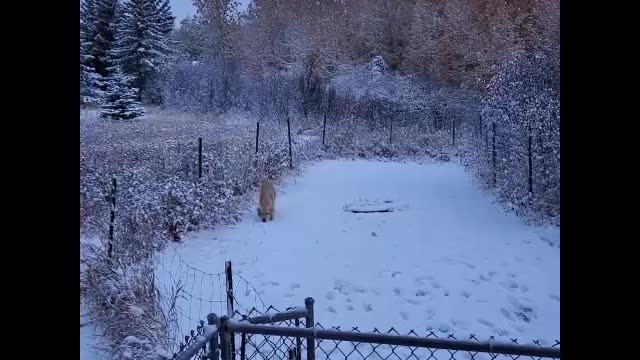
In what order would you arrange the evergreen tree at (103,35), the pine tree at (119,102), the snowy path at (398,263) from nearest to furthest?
the snowy path at (398,263), the pine tree at (119,102), the evergreen tree at (103,35)

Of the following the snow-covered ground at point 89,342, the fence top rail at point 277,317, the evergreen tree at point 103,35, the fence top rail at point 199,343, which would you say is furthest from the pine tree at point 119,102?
the fence top rail at point 199,343

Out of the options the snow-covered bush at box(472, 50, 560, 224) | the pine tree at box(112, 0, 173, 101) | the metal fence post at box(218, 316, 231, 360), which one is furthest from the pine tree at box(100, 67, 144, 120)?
the metal fence post at box(218, 316, 231, 360)

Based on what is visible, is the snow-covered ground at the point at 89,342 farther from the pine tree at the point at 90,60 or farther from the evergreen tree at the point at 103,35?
the evergreen tree at the point at 103,35

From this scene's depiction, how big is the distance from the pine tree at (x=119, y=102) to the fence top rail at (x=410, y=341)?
16373 mm

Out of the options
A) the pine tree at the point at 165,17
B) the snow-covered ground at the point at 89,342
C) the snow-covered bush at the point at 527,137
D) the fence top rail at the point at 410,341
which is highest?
the pine tree at the point at 165,17

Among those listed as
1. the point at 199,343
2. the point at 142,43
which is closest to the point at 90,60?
the point at 142,43

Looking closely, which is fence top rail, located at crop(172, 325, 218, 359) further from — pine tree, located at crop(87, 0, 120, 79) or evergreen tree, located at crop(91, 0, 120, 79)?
pine tree, located at crop(87, 0, 120, 79)

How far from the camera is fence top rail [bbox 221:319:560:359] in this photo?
1.81 meters

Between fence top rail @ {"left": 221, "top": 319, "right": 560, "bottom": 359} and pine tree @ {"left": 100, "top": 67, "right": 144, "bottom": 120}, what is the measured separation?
16.4 metres

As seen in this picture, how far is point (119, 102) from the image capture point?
17422 mm

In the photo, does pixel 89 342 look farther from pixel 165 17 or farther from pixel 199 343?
pixel 165 17

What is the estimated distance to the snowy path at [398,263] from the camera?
4.03 meters

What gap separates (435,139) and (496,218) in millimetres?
9172
